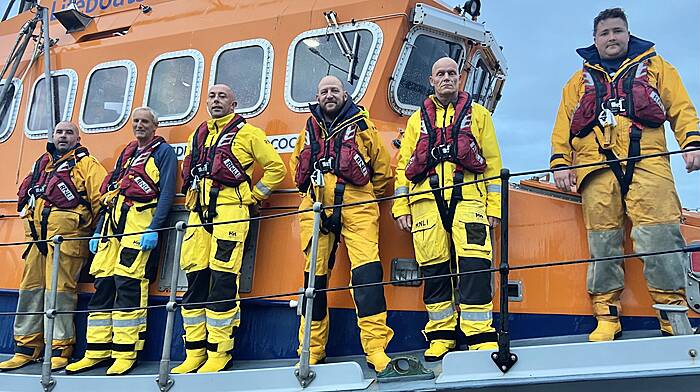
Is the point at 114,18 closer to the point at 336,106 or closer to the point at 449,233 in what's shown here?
the point at 336,106

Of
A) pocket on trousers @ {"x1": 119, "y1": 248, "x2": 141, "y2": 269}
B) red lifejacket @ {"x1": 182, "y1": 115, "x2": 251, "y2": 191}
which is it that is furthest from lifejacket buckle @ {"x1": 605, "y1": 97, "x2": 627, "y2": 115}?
pocket on trousers @ {"x1": 119, "y1": 248, "x2": 141, "y2": 269}

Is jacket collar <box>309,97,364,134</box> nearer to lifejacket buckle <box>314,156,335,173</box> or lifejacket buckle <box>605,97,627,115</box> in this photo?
lifejacket buckle <box>314,156,335,173</box>

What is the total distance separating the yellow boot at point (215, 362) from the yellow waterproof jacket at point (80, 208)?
1.49m

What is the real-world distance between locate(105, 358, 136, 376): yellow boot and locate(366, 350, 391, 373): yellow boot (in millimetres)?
1568

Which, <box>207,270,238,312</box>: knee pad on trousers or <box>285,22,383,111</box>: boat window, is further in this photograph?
<box>285,22,383,111</box>: boat window

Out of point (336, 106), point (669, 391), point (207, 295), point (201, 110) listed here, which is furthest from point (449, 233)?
point (201, 110)

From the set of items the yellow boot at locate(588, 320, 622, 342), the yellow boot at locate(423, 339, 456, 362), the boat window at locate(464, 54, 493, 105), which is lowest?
the yellow boot at locate(423, 339, 456, 362)

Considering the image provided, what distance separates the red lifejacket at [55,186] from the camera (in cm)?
413

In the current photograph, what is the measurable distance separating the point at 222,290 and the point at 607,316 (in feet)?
6.83

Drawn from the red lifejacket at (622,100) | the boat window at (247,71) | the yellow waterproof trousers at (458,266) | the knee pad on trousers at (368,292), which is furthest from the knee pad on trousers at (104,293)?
the red lifejacket at (622,100)

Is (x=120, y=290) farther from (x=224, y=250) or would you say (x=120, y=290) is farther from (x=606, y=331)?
(x=606, y=331)

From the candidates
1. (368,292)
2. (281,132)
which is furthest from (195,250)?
(368,292)

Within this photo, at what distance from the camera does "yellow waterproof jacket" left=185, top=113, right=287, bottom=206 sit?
3.52 m

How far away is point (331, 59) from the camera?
3.98 m
